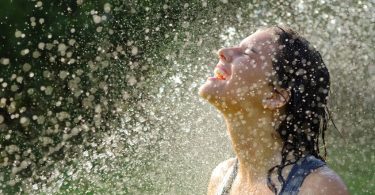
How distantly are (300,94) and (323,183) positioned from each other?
0.53m

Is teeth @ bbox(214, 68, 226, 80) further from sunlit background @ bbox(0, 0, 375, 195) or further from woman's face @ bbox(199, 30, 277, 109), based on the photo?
sunlit background @ bbox(0, 0, 375, 195)

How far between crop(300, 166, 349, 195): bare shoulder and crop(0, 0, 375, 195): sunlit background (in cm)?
343

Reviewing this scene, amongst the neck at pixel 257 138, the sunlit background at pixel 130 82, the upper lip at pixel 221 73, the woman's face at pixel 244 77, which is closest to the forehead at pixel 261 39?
the woman's face at pixel 244 77

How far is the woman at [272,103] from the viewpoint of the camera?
3271mm

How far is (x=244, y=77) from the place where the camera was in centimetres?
332

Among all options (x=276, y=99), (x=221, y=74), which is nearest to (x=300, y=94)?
(x=276, y=99)

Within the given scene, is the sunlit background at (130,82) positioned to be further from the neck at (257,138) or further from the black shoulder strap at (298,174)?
the black shoulder strap at (298,174)

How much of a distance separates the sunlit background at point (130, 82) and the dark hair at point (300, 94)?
3.15 m

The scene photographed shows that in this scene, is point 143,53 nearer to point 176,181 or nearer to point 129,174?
point 129,174

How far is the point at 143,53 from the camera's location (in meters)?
11.3

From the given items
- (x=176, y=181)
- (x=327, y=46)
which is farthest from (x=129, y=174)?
(x=327, y=46)

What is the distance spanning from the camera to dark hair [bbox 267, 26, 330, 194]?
10.7 ft

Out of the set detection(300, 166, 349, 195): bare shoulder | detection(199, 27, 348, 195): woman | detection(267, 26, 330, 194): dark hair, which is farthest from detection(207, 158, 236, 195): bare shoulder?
detection(300, 166, 349, 195): bare shoulder

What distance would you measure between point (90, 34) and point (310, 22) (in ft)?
12.5
